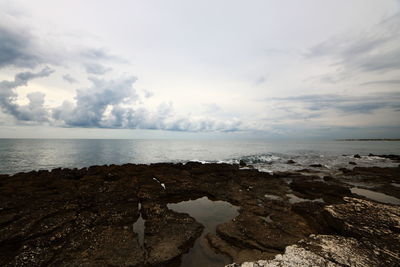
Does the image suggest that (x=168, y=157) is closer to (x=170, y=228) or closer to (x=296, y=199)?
(x=296, y=199)

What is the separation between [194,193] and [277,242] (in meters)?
9.44

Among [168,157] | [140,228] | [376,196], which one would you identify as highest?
[376,196]

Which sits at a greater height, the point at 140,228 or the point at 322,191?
the point at 322,191

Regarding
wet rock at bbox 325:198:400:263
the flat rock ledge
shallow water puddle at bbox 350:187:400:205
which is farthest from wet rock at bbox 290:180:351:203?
the flat rock ledge

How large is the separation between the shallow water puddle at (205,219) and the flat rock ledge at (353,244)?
171 cm

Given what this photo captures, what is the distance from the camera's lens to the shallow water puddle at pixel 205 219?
791 cm

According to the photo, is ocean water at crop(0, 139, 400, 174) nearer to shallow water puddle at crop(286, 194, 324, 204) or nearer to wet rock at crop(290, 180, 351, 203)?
wet rock at crop(290, 180, 351, 203)

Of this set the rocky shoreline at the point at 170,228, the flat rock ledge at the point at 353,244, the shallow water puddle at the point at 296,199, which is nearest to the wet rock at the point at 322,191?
the rocky shoreline at the point at 170,228

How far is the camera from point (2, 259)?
23.8ft

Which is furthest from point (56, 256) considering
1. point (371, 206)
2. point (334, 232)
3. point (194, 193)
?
point (371, 206)

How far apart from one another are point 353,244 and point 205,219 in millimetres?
7454

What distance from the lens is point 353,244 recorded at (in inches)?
296

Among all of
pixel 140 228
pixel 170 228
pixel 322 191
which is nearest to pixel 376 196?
pixel 322 191

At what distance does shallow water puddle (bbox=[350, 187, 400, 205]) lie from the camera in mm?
15404
